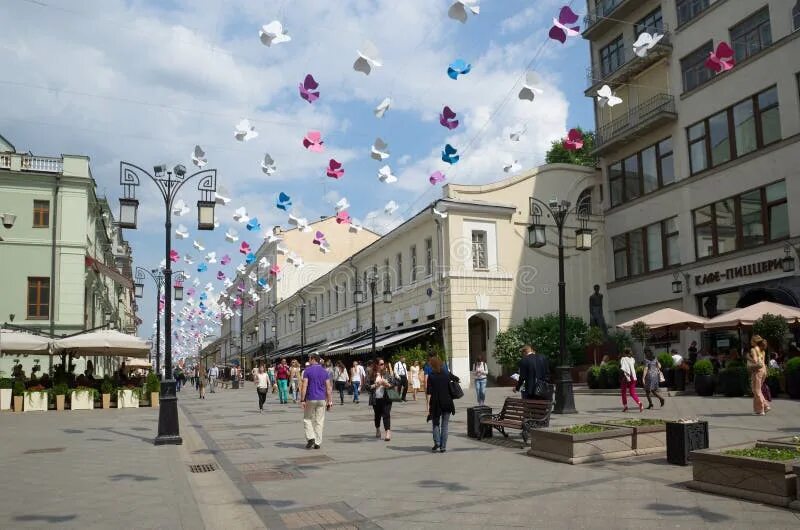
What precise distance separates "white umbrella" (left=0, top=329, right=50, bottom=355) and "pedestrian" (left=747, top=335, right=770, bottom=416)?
23.1 metres

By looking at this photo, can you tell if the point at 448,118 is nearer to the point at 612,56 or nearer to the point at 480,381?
the point at 480,381

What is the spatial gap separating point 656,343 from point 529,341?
5671mm

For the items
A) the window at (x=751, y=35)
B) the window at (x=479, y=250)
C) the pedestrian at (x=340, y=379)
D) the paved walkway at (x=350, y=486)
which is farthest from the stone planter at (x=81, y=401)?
the window at (x=751, y=35)

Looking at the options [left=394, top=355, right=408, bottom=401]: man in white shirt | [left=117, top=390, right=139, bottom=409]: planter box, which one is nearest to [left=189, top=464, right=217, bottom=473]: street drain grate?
[left=394, top=355, right=408, bottom=401]: man in white shirt

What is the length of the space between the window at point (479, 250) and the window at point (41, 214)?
22.1 metres

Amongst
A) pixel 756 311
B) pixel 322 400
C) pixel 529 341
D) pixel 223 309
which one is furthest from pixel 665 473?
pixel 223 309

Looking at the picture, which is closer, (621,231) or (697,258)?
(697,258)

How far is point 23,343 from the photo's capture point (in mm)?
24781

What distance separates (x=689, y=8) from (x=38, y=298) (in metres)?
33.7

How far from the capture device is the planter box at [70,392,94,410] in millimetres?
24594

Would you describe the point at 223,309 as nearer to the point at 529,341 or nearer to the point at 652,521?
the point at 529,341

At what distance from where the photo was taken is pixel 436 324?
3188 cm

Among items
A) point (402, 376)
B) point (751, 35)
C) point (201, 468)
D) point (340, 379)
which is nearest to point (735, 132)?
point (751, 35)

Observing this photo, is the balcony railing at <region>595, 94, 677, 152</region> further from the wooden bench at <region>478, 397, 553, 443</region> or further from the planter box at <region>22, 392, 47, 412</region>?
the planter box at <region>22, 392, 47, 412</region>
